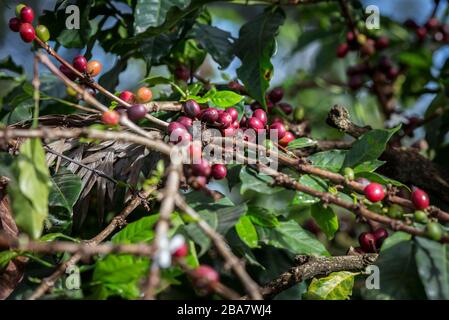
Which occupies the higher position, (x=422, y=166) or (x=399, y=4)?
(x=399, y=4)

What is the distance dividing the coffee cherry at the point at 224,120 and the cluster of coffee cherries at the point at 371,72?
4.16 ft

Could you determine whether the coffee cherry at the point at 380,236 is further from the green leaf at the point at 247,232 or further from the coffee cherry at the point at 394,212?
the green leaf at the point at 247,232

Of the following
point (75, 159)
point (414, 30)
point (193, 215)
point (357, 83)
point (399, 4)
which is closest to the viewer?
point (193, 215)

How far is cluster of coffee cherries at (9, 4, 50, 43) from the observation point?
4.24ft

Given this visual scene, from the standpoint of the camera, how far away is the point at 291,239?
120 cm

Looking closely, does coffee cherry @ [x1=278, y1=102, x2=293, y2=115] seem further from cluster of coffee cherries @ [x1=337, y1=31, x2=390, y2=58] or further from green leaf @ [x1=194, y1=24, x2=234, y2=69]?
cluster of coffee cherries @ [x1=337, y1=31, x2=390, y2=58]

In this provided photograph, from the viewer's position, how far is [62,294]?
3.33ft

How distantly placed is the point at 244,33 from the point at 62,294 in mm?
941

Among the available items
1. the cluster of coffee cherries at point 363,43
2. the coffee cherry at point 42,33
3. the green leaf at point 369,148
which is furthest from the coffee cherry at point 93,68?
the cluster of coffee cherries at point 363,43

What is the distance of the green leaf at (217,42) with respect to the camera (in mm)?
1655

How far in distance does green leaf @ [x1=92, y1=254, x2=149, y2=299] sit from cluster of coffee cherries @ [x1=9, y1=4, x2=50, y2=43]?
555 mm

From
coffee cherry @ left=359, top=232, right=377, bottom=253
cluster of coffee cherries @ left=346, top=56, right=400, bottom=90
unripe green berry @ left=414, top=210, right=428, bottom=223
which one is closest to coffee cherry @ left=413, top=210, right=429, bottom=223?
unripe green berry @ left=414, top=210, right=428, bottom=223
